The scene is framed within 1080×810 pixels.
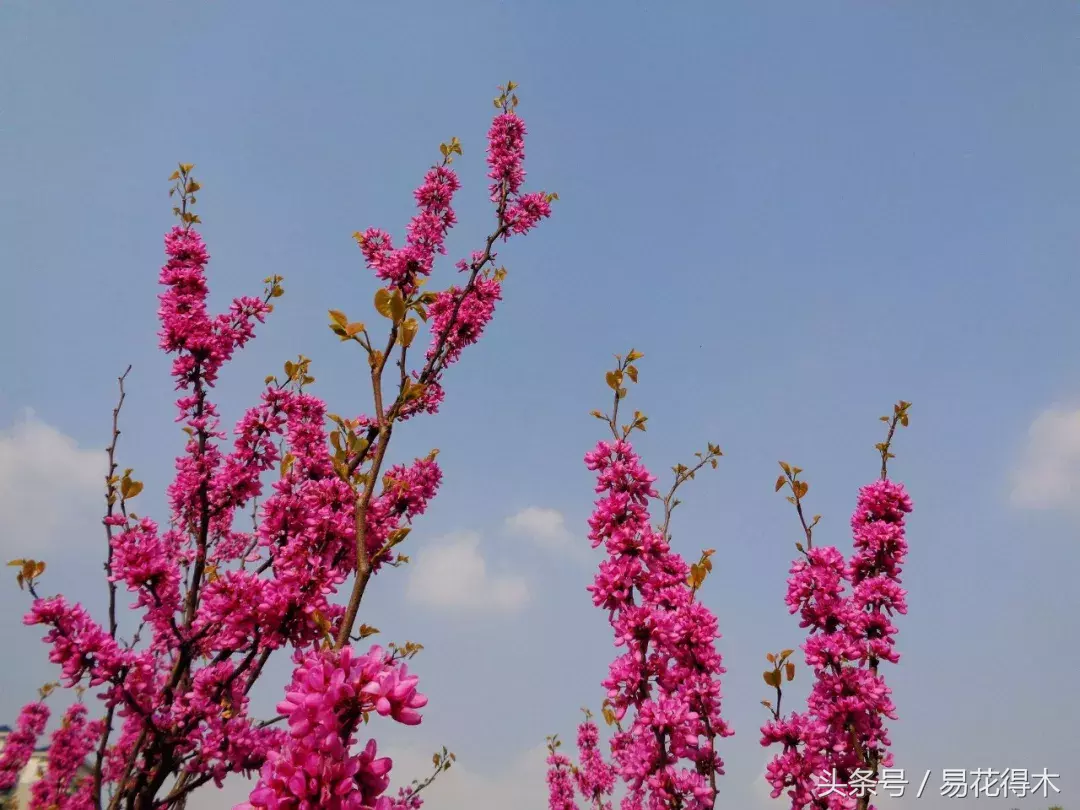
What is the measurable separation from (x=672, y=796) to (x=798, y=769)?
155cm

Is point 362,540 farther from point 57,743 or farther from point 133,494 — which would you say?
point 57,743

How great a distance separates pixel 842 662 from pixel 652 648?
196 cm

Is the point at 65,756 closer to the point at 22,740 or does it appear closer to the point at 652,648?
the point at 22,740

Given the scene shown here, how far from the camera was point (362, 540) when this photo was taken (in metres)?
1.98

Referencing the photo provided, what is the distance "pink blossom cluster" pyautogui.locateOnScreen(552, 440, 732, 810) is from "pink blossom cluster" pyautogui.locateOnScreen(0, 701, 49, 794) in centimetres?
1129

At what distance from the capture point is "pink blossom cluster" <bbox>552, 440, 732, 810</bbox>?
12.0 ft

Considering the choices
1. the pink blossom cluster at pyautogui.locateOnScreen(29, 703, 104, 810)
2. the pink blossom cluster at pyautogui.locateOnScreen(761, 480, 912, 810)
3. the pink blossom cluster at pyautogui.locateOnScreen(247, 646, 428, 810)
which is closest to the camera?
the pink blossom cluster at pyautogui.locateOnScreen(247, 646, 428, 810)

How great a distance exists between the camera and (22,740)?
34.3 feet

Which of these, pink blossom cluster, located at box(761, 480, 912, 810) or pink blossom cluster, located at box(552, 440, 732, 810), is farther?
pink blossom cluster, located at box(761, 480, 912, 810)

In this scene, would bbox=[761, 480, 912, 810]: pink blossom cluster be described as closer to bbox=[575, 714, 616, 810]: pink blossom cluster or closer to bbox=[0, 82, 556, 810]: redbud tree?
bbox=[0, 82, 556, 810]: redbud tree

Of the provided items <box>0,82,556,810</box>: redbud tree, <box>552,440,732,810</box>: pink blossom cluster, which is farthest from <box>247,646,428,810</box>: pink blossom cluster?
<box>552,440,732,810</box>: pink blossom cluster

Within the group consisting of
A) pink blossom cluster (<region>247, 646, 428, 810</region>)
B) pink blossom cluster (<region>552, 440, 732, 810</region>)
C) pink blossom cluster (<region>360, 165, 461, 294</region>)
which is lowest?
pink blossom cluster (<region>247, 646, 428, 810</region>)

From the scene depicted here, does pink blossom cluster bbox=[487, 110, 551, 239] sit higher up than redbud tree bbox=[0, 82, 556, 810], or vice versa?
pink blossom cluster bbox=[487, 110, 551, 239]

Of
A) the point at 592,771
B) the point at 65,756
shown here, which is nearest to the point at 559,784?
the point at 592,771
